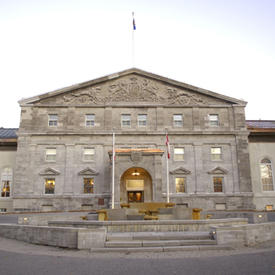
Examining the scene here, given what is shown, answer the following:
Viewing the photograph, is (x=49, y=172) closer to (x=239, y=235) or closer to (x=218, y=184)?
(x=218, y=184)

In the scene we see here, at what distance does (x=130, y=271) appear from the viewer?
9.09 m

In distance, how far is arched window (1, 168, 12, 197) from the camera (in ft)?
113

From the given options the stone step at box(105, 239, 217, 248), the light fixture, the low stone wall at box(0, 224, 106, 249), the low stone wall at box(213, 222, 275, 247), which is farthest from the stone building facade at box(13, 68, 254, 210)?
the stone step at box(105, 239, 217, 248)

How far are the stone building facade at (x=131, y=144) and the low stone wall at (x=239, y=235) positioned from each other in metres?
16.8

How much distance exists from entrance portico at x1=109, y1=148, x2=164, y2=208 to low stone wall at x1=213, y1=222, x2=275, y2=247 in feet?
49.8

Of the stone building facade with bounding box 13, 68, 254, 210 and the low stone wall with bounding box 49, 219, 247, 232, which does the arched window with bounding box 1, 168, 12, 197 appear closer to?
the stone building facade with bounding box 13, 68, 254, 210

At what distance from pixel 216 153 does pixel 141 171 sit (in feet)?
30.3

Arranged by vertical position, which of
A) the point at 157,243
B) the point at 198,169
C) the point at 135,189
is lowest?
the point at 157,243

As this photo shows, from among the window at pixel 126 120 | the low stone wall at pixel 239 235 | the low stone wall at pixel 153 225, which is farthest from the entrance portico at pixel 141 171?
the low stone wall at pixel 239 235

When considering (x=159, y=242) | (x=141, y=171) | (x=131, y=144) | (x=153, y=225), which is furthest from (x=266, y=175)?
(x=159, y=242)

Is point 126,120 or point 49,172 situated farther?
point 126,120

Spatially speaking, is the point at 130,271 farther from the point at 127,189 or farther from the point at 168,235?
the point at 127,189

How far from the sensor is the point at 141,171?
107 ft

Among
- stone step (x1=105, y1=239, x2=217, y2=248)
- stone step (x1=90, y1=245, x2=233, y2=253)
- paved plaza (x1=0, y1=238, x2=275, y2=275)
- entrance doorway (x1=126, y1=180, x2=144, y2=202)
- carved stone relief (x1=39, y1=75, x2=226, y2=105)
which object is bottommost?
paved plaza (x1=0, y1=238, x2=275, y2=275)
